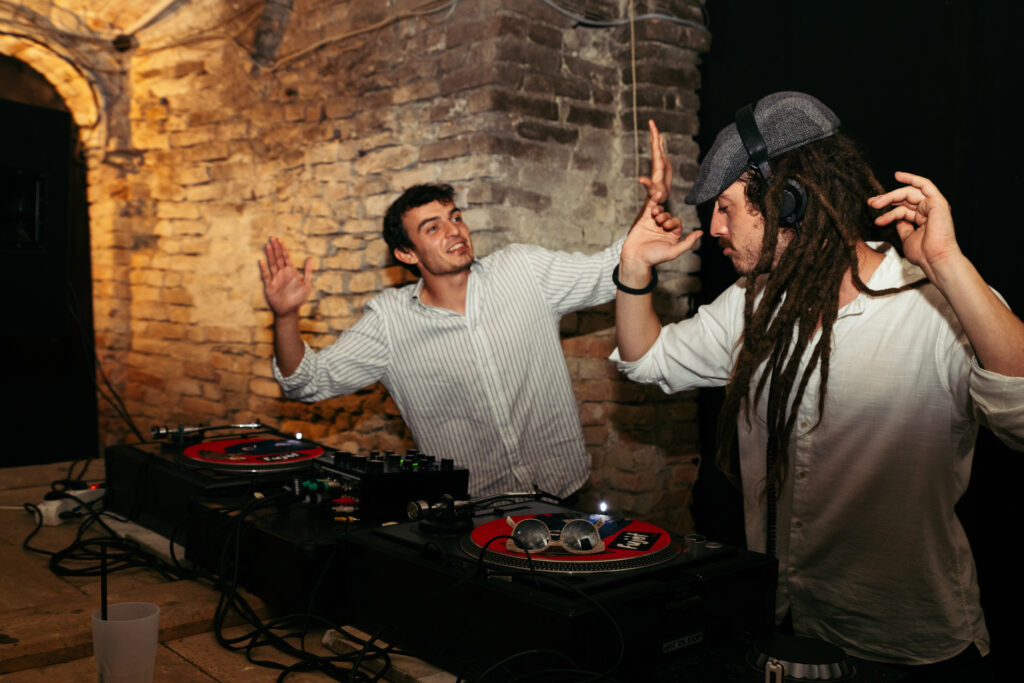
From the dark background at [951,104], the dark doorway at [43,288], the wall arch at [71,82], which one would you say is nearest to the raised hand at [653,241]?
the dark background at [951,104]

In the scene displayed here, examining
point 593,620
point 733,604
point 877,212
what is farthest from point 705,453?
point 593,620

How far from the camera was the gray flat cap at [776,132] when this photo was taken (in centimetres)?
160

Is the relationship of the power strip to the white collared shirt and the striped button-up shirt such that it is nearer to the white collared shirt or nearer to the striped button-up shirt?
the striped button-up shirt

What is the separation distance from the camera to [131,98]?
16.6 ft

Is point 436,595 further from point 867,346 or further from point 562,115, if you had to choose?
point 562,115

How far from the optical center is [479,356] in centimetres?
254

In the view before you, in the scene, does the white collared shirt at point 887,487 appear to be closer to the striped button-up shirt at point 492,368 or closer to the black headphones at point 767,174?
the black headphones at point 767,174

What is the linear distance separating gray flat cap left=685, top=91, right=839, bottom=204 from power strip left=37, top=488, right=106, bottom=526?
1.76 m

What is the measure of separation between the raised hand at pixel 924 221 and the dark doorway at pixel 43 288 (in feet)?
12.8

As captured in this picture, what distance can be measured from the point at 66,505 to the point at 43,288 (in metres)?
2.22

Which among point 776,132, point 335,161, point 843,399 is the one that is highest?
point 335,161

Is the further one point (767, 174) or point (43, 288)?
point (43, 288)

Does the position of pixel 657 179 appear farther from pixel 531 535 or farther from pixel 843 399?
pixel 531 535

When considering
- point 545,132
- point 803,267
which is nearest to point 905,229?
point 803,267
